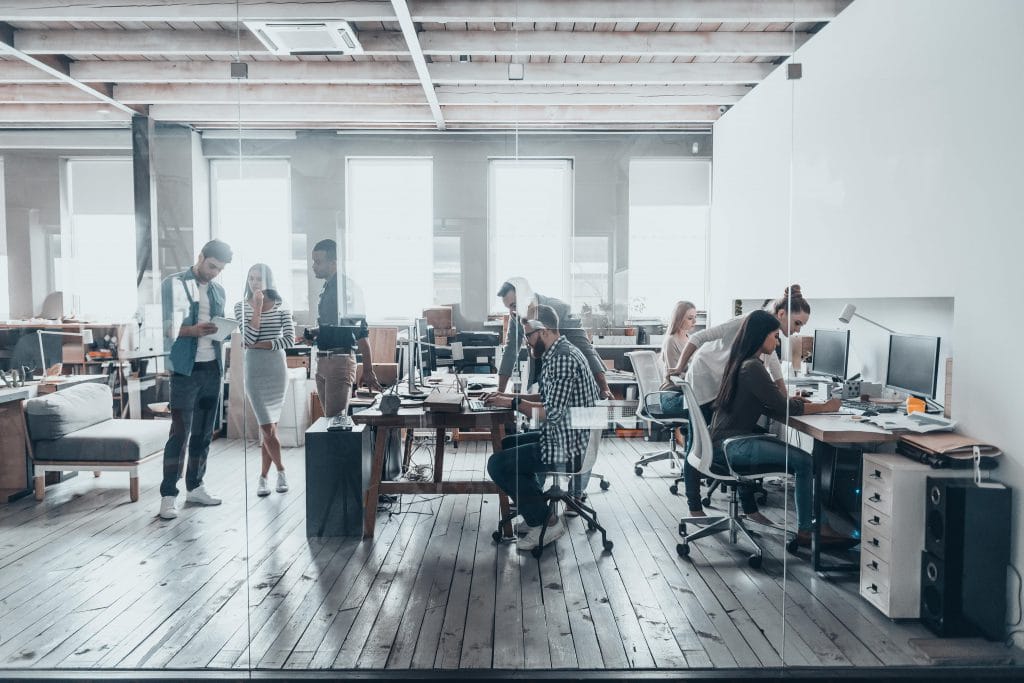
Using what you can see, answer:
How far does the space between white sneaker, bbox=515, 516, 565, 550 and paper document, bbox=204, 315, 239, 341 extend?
1.88 m

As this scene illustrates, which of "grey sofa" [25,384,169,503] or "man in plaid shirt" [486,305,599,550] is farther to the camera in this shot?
"grey sofa" [25,384,169,503]

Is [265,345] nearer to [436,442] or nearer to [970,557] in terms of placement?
[436,442]

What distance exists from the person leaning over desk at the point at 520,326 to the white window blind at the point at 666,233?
0.28 metres

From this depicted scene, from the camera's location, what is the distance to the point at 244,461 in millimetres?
2904

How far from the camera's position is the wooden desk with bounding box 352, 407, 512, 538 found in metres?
3.17

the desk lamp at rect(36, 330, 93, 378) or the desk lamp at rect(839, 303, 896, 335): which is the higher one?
the desk lamp at rect(839, 303, 896, 335)

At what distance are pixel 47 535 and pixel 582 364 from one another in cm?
316

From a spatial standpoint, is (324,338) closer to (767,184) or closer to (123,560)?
(123,560)

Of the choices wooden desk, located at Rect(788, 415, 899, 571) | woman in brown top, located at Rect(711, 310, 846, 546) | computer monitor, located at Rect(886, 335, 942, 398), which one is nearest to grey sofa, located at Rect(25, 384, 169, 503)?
woman in brown top, located at Rect(711, 310, 846, 546)

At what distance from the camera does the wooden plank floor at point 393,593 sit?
2.55m

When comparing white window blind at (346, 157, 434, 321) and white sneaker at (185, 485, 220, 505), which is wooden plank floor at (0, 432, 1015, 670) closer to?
white sneaker at (185, 485, 220, 505)

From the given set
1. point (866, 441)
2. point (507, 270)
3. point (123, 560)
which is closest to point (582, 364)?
point (507, 270)

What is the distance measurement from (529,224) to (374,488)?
6.04ft

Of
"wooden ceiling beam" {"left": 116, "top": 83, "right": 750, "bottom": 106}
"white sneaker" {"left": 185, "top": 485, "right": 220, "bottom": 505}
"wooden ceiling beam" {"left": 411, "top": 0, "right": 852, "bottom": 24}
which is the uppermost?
"wooden ceiling beam" {"left": 411, "top": 0, "right": 852, "bottom": 24}
